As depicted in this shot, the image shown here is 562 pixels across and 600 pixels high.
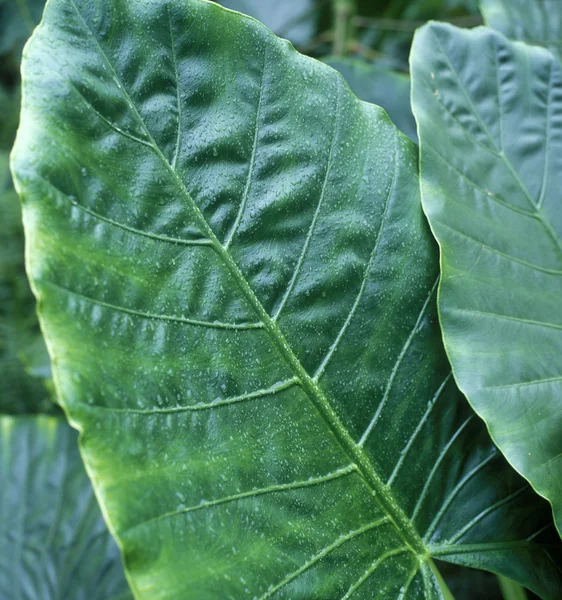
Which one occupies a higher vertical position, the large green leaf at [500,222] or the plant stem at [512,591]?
the large green leaf at [500,222]

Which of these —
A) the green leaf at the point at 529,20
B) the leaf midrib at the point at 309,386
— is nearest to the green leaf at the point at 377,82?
the green leaf at the point at 529,20

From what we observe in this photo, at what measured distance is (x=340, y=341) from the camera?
62 cm

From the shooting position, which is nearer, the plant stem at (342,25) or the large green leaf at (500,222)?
the large green leaf at (500,222)

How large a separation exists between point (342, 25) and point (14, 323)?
121 cm

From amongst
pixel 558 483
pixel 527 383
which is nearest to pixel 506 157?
pixel 527 383

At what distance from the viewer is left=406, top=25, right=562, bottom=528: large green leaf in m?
0.62

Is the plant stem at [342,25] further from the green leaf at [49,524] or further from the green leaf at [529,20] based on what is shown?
the green leaf at [49,524]

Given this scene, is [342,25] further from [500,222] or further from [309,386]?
[309,386]

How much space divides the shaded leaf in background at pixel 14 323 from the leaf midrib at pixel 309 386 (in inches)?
45.7

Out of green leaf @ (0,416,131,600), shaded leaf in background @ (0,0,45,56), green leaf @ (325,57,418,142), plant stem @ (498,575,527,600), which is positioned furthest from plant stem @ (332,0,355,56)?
plant stem @ (498,575,527,600)

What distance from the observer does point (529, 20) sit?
42.3 inches

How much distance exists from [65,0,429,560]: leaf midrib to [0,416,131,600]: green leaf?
0.65 meters

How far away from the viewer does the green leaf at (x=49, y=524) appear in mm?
1075

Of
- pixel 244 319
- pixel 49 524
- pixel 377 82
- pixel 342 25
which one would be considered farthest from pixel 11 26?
pixel 244 319
